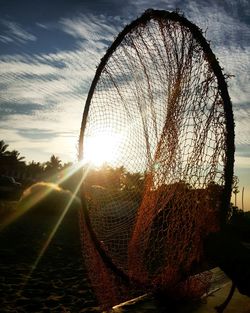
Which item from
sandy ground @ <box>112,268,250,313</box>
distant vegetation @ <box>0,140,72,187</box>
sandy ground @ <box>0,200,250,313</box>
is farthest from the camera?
distant vegetation @ <box>0,140,72,187</box>

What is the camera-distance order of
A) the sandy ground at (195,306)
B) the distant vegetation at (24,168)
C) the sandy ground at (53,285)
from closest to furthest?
1. the sandy ground at (195,306)
2. the sandy ground at (53,285)
3. the distant vegetation at (24,168)

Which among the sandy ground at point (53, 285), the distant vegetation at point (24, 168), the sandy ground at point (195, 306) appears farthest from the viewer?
the distant vegetation at point (24, 168)

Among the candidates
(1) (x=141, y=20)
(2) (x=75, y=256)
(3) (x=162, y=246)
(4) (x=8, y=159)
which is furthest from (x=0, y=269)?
(4) (x=8, y=159)

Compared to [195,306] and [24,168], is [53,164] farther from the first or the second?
[195,306]

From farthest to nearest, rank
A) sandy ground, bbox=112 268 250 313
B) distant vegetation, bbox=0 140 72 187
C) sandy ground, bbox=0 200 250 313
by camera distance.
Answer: distant vegetation, bbox=0 140 72 187 → sandy ground, bbox=0 200 250 313 → sandy ground, bbox=112 268 250 313

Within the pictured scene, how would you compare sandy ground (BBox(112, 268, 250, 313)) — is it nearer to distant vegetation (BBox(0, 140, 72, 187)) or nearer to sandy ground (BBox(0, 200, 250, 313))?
sandy ground (BBox(0, 200, 250, 313))

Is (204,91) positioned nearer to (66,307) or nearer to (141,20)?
(141,20)

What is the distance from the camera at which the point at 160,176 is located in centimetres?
448

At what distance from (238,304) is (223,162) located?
2239 mm

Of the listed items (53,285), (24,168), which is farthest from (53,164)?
(53,285)

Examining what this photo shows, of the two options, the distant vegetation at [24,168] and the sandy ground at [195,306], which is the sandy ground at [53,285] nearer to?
the sandy ground at [195,306]

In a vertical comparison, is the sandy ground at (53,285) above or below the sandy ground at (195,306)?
below

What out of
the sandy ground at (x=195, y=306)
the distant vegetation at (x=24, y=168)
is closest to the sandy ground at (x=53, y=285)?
the sandy ground at (x=195, y=306)

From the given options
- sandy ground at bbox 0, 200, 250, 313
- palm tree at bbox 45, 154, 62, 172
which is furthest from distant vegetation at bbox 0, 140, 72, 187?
sandy ground at bbox 0, 200, 250, 313
